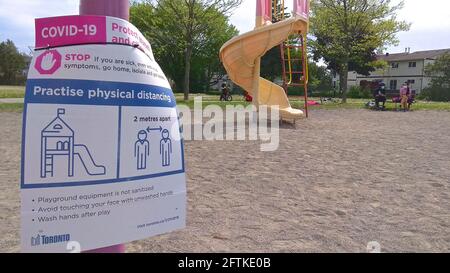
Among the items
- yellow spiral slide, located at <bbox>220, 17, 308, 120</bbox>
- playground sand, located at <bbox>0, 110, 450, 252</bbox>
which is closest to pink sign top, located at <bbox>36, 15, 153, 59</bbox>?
playground sand, located at <bbox>0, 110, 450, 252</bbox>

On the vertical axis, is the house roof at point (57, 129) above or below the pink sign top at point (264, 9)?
below

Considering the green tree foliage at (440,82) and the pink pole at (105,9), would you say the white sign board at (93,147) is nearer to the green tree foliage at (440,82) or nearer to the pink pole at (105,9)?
the pink pole at (105,9)

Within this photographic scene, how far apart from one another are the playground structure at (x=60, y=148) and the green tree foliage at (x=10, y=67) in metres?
58.1

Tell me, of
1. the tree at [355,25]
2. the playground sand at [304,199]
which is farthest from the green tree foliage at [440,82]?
the playground sand at [304,199]

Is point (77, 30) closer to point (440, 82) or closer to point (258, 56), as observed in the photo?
point (258, 56)

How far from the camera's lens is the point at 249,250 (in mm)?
3098

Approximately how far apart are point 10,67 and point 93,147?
6010 centimetres

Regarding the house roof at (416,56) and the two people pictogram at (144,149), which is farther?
the house roof at (416,56)

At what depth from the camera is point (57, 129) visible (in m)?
1.58

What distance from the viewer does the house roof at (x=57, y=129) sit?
61.6 inches

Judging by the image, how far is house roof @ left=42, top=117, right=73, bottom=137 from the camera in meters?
1.57

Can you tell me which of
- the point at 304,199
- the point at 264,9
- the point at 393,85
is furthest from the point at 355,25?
the point at 393,85

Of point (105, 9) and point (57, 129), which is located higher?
point (105, 9)
